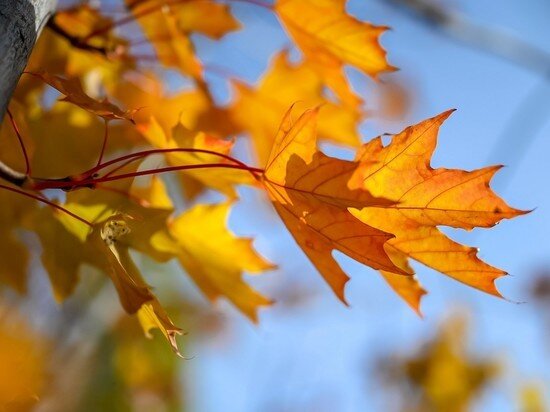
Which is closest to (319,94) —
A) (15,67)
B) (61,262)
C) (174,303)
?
(61,262)

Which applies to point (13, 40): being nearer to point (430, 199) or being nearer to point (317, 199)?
point (317, 199)

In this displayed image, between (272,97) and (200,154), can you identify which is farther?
(272,97)

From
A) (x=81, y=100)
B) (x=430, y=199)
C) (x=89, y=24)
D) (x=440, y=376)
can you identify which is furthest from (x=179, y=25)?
(x=440, y=376)

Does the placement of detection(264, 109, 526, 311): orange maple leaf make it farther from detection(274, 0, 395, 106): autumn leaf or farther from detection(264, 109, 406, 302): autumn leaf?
detection(274, 0, 395, 106): autumn leaf

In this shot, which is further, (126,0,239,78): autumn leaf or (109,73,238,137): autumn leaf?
(109,73,238,137): autumn leaf

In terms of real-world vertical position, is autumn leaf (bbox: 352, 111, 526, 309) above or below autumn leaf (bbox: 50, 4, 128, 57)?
below

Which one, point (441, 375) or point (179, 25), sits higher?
point (179, 25)

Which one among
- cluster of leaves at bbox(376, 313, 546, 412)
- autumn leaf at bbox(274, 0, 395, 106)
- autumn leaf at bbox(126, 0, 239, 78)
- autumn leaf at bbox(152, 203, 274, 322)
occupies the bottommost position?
cluster of leaves at bbox(376, 313, 546, 412)

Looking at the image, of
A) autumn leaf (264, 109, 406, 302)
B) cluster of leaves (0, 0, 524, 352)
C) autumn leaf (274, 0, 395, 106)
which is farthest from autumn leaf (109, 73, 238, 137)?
autumn leaf (264, 109, 406, 302)
